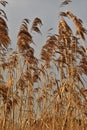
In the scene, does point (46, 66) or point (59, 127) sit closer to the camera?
point (59, 127)

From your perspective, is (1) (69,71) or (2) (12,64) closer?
(1) (69,71)

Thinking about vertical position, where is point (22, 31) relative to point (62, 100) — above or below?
above

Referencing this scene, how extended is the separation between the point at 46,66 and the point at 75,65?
3.84ft

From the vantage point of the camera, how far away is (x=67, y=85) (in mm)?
5719

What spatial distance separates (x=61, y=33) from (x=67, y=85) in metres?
1.00

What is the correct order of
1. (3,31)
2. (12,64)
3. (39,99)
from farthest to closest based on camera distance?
1. (39,99)
2. (12,64)
3. (3,31)

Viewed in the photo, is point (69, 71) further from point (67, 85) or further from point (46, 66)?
point (46, 66)

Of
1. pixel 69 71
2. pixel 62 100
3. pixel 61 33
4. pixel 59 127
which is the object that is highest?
pixel 61 33

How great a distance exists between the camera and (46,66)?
6957 millimetres

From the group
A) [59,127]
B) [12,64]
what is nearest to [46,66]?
[12,64]

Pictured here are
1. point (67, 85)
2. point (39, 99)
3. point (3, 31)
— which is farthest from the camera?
point (39, 99)

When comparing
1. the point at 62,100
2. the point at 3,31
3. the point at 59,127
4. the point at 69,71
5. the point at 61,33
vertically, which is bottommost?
the point at 59,127

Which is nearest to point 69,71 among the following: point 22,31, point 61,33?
point 61,33

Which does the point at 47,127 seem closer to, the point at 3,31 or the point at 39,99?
the point at 39,99
